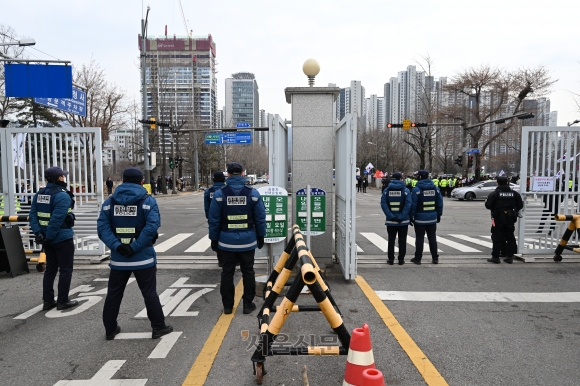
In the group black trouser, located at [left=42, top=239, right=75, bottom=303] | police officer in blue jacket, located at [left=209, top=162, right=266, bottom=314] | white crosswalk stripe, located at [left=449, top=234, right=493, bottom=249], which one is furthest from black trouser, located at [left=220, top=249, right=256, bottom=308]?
white crosswalk stripe, located at [left=449, top=234, right=493, bottom=249]

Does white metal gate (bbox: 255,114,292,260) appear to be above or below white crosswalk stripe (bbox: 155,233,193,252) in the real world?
above

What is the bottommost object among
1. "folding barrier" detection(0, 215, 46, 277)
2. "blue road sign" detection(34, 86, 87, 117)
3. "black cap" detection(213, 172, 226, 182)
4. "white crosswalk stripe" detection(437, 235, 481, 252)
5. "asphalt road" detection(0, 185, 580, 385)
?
"white crosswalk stripe" detection(437, 235, 481, 252)

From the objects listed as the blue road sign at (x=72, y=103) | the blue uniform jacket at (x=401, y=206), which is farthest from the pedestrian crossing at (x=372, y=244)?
the blue road sign at (x=72, y=103)

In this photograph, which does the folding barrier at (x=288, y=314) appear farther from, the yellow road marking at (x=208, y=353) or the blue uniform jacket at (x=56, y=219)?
the blue uniform jacket at (x=56, y=219)

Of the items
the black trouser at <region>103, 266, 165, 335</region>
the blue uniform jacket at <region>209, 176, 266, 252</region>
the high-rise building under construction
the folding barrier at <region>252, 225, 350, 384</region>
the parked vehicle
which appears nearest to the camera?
the folding barrier at <region>252, 225, 350, 384</region>

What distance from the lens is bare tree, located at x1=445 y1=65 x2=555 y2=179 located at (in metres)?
37.7

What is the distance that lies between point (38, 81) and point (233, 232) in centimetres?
1039

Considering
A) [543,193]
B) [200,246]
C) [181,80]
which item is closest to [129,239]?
[200,246]

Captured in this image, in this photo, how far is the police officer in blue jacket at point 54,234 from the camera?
18.7 feet

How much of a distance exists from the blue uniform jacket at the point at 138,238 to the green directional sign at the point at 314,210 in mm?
2915

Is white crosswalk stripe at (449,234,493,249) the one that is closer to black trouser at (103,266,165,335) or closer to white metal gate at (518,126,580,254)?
white metal gate at (518,126,580,254)

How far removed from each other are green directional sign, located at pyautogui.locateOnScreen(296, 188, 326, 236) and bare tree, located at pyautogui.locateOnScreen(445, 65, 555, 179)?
34768 millimetres

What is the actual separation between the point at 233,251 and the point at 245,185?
2.96 ft

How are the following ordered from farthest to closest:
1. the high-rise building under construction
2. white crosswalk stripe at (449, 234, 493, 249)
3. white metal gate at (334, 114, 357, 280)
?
1. the high-rise building under construction
2. white crosswalk stripe at (449, 234, 493, 249)
3. white metal gate at (334, 114, 357, 280)
